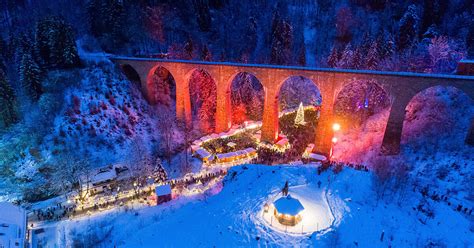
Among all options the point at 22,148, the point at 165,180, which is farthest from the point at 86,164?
the point at 165,180

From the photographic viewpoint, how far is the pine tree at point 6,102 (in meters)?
31.9

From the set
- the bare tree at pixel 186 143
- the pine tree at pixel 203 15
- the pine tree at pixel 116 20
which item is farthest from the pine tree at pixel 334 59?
the pine tree at pixel 116 20

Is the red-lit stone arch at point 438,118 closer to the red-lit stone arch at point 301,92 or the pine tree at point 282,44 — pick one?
the red-lit stone arch at point 301,92

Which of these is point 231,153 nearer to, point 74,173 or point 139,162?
point 139,162

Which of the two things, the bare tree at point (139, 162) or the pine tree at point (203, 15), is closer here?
the bare tree at point (139, 162)

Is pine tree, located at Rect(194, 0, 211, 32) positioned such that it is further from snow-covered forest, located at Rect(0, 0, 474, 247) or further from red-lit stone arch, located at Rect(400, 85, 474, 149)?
red-lit stone arch, located at Rect(400, 85, 474, 149)

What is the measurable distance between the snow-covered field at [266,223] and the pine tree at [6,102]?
20955 millimetres

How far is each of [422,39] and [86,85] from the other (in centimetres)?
6013

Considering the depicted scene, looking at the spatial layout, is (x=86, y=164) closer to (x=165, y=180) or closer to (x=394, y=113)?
(x=165, y=180)

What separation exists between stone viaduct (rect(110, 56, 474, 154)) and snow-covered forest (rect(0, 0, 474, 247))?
265cm

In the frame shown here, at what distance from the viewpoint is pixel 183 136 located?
137ft

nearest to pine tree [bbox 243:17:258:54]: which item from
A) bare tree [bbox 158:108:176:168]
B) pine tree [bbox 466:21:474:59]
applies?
bare tree [bbox 158:108:176:168]

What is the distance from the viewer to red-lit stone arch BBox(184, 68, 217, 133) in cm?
4497

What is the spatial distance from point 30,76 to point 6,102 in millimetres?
4341
